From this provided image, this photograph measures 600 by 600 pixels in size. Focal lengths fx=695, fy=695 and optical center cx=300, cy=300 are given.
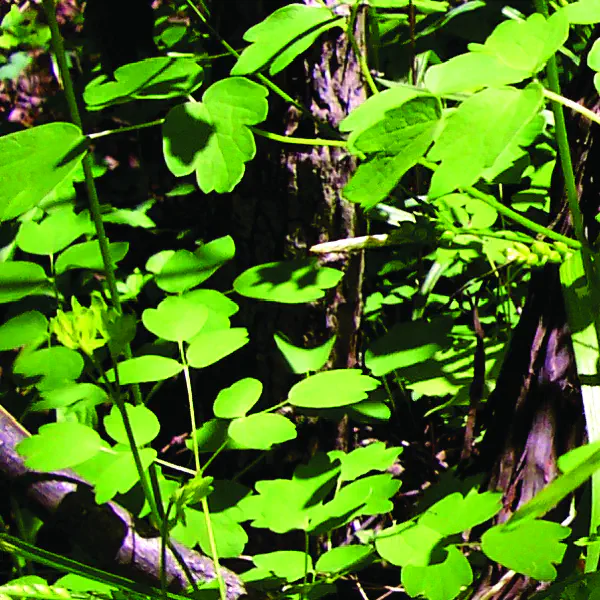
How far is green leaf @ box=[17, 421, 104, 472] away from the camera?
0.89 meters

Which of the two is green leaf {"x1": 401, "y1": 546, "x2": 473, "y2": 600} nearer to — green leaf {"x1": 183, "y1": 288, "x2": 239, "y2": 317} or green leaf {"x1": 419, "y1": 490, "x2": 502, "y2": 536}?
green leaf {"x1": 419, "y1": 490, "x2": 502, "y2": 536}

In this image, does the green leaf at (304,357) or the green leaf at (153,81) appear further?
the green leaf at (304,357)

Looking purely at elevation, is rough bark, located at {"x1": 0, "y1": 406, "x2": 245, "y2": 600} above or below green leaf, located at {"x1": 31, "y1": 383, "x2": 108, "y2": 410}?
below

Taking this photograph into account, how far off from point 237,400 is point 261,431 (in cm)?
6

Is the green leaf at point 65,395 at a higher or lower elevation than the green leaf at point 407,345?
higher

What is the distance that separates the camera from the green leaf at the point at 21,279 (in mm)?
1051

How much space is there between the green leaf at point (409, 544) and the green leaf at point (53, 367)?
19.1 inches

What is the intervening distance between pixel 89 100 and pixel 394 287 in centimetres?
98

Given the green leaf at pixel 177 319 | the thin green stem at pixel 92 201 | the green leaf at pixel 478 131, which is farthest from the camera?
the green leaf at pixel 177 319

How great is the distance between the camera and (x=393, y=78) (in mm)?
1760

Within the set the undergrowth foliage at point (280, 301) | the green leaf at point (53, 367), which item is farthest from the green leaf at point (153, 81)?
the green leaf at point (53, 367)

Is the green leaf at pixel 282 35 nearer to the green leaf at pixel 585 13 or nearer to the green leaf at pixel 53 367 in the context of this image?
the green leaf at pixel 585 13

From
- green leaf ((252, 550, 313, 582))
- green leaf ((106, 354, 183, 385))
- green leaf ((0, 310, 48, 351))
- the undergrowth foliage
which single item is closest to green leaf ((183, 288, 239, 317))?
the undergrowth foliage

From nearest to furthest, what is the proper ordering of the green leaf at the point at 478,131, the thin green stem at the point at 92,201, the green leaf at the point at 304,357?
the green leaf at the point at 478,131 → the thin green stem at the point at 92,201 → the green leaf at the point at 304,357
